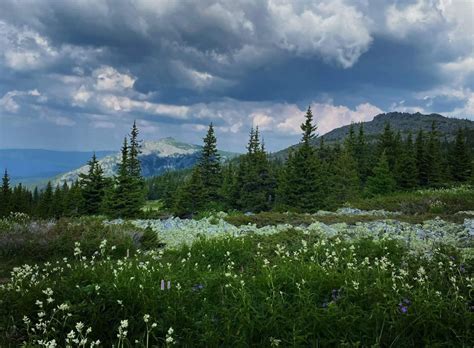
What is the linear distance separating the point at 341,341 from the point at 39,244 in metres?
8.49

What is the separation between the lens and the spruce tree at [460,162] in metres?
57.8

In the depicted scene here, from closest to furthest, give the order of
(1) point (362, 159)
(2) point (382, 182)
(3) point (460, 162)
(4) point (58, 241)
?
1. (4) point (58, 241)
2. (2) point (382, 182)
3. (3) point (460, 162)
4. (1) point (362, 159)

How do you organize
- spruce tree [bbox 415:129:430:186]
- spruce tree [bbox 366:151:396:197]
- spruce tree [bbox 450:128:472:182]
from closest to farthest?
spruce tree [bbox 366:151:396:197] < spruce tree [bbox 415:129:430:186] < spruce tree [bbox 450:128:472:182]

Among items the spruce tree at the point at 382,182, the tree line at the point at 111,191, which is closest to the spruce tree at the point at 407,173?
the spruce tree at the point at 382,182

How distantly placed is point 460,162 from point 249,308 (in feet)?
207

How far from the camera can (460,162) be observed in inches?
2311

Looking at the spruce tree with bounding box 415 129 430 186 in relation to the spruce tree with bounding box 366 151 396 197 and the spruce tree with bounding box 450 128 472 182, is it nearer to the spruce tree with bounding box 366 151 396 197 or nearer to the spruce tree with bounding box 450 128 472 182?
the spruce tree with bounding box 366 151 396 197

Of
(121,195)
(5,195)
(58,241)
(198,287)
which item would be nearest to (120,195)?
(121,195)

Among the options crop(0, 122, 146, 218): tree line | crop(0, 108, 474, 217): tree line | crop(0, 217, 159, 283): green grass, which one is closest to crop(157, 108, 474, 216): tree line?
crop(0, 108, 474, 217): tree line

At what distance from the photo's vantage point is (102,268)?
6.77 metres

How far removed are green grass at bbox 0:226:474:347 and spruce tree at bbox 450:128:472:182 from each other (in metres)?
58.7

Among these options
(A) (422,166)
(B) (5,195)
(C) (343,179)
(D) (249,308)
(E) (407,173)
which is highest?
(A) (422,166)

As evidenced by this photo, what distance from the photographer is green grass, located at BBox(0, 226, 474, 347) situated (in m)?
4.75

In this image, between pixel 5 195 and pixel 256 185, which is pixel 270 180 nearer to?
pixel 256 185
